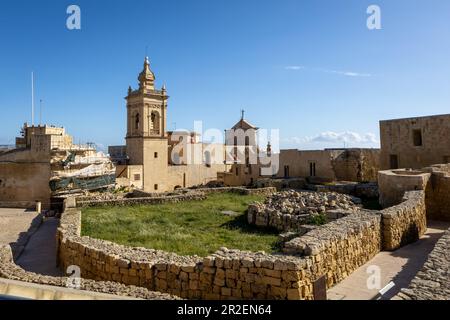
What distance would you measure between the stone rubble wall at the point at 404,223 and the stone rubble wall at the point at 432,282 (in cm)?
291

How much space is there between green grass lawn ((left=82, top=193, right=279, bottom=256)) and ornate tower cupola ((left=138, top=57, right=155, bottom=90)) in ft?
61.0

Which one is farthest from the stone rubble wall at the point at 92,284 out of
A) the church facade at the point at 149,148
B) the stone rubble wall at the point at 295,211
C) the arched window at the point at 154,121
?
the arched window at the point at 154,121

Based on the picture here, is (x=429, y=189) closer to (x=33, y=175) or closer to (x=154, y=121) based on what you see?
(x=33, y=175)

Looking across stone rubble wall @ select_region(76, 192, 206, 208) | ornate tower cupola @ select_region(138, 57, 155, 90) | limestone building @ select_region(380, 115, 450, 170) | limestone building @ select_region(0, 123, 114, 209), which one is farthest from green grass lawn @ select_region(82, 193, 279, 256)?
ornate tower cupola @ select_region(138, 57, 155, 90)

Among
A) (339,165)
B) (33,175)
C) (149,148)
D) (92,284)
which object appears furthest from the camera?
(149,148)

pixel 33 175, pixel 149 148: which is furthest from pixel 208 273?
pixel 149 148

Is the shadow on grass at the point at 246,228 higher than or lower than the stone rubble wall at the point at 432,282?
lower

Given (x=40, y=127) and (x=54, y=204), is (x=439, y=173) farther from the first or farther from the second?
(x=40, y=127)

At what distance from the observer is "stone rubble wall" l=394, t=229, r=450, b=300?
3.71 metres

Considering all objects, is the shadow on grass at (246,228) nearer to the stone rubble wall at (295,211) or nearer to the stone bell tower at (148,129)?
the stone rubble wall at (295,211)

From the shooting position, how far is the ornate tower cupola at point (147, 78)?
1227 inches

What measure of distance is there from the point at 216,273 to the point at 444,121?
19.4 meters

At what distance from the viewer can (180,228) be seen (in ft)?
35.5

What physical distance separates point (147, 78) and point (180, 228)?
23.9 m
